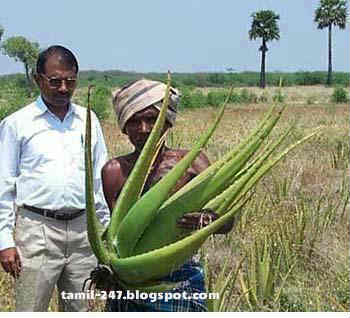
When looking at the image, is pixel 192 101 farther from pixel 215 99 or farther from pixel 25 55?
pixel 25 55

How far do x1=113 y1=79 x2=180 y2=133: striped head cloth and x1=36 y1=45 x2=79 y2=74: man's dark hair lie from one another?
0.44m

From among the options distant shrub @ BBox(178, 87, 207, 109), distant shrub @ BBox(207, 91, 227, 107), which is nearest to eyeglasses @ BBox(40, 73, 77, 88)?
distant shrub @ BBox(178, 87, 207, 109)


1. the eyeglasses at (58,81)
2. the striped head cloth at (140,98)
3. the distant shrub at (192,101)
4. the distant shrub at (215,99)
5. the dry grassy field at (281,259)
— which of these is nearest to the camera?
the striped head cloth at (140,98)

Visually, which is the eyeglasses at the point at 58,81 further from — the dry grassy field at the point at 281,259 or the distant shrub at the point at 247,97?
the distant shrub at the point at 247,97

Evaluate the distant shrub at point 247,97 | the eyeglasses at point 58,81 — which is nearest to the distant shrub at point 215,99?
the distant shrub at point 247,97

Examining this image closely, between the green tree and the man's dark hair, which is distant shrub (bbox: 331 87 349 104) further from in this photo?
the man's dark hair

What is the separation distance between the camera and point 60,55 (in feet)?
8.03

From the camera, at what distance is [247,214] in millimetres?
4473

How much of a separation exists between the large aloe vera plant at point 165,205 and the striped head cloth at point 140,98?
0.36 metres

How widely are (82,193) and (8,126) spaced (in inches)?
13.7

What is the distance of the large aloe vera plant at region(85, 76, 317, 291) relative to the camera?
1.54 metres

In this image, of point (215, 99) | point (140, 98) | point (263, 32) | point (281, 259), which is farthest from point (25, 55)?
point (215, 99)

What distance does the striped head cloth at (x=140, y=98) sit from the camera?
6.50 feet

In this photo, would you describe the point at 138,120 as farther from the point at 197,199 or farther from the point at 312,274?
the point at 312,274
